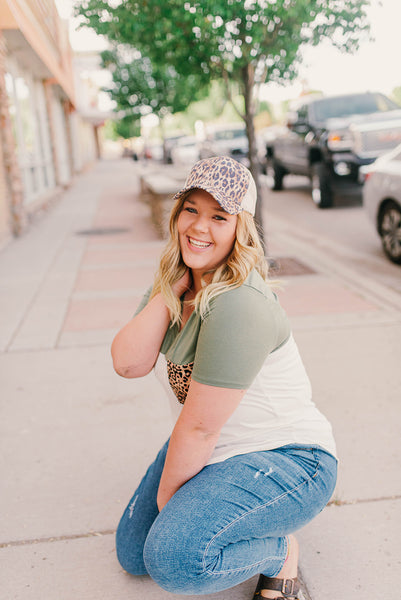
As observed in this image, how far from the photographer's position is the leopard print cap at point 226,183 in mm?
1856

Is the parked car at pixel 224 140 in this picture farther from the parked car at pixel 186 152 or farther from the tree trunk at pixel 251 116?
the tree trunk at pixel 251 116

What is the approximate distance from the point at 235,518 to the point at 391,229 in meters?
5.68

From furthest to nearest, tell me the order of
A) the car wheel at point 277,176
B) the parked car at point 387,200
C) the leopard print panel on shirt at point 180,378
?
the car wheel at point 277,176
the parked car at point 387,200
the leopard print panel on shirt at point 180,378

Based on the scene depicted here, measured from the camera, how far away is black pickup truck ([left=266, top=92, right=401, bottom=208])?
34.9 feet

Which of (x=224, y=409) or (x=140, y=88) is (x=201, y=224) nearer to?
(x=224, y=409)

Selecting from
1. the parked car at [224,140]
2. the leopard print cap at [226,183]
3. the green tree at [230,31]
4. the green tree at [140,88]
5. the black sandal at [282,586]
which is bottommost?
the black sandal at [282,586]

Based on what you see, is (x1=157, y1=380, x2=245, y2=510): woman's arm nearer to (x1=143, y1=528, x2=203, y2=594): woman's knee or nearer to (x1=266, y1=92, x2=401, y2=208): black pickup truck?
(x1=143, y1=528, x2=203, y2=594): woman's knee

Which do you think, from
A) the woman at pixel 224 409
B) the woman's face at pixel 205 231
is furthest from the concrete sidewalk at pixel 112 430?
the woman's face at pixel 205 231

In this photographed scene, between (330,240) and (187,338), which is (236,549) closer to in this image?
(187,338)

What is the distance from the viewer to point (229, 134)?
21750 mm

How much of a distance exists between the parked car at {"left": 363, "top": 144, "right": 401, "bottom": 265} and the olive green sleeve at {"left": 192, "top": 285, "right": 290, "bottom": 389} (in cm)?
525

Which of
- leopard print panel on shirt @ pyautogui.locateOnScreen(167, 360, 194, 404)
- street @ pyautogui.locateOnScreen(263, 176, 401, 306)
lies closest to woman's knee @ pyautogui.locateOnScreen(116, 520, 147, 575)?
leopard print panel on shirt @ pyautogui.locateOnScreen(167, 360, 194, 404)

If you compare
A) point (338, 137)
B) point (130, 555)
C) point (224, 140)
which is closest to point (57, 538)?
point (130, 555)

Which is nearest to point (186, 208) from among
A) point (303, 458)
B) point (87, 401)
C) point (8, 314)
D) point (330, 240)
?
point (303, 458)
